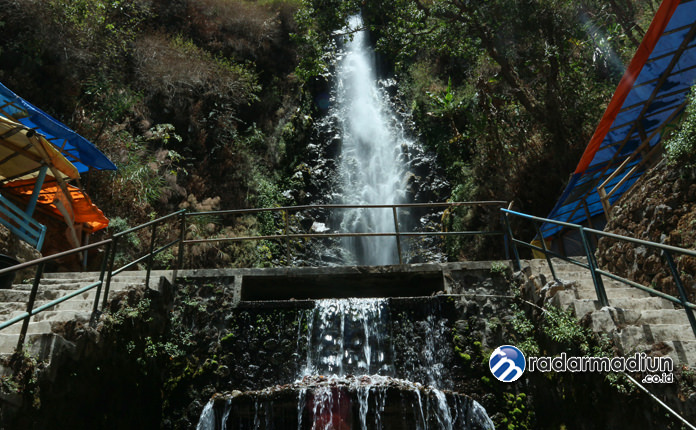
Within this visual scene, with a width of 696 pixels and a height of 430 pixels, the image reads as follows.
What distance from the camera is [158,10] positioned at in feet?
58.9

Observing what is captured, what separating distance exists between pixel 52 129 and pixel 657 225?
9.64 meters

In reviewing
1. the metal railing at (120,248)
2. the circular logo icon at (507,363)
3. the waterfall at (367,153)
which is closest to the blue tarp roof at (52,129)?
the metal railing at (120,248)

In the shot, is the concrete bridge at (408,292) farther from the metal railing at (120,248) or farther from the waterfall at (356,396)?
the waterfall at (356,396)

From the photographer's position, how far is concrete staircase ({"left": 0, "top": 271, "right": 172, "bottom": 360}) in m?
4.42

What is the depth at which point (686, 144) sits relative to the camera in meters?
5.61

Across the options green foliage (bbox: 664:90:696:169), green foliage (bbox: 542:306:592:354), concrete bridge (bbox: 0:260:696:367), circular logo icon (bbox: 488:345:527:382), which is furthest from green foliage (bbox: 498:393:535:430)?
green foliage (bbox: 664:90:696:169)

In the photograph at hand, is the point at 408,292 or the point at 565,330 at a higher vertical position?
the point at 408,292

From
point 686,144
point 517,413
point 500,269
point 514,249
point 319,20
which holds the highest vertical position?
point 319,20

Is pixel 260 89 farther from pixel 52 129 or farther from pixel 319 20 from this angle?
pixel 52 129

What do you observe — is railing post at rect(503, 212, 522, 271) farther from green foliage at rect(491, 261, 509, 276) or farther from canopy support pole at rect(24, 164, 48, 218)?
canopy support pole at rect(24, 164, 48, 218)

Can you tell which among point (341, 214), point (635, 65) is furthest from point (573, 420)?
point (341, 214)

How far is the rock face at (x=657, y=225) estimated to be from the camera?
5.37 metres

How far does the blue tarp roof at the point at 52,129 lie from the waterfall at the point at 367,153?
7258 millimetres

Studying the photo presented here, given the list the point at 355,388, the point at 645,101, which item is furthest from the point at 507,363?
the point at 645,101
